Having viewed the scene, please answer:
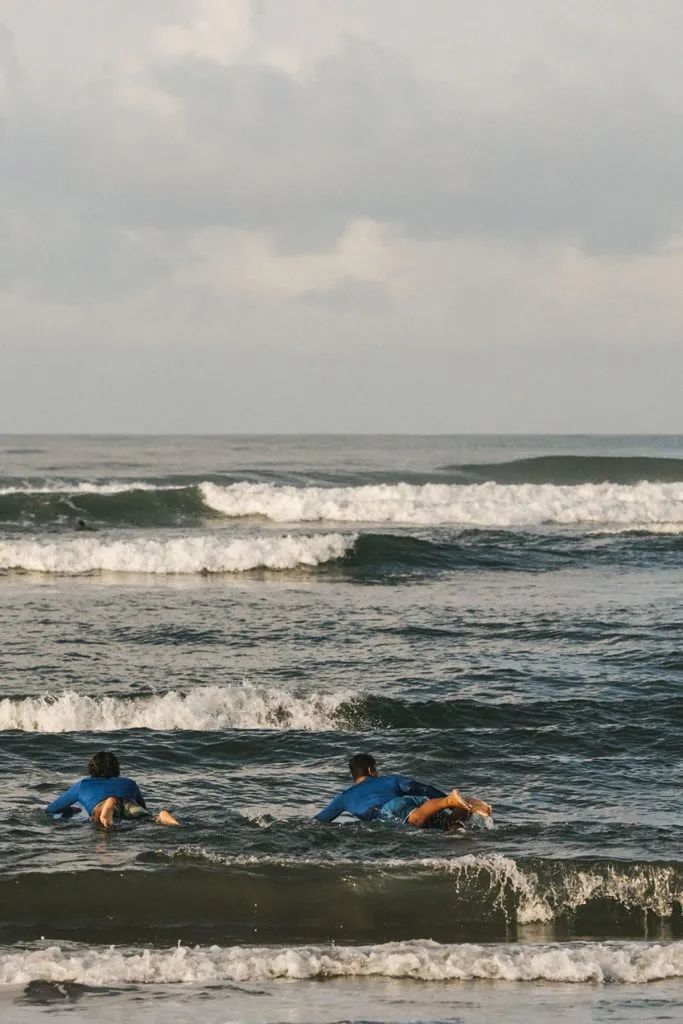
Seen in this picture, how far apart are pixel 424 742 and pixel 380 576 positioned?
1312cm

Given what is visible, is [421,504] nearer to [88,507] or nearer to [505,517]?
[505,517]

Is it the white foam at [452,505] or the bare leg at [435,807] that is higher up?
the white foam at [452,505]

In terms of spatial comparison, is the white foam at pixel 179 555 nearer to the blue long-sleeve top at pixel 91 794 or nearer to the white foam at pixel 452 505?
the white foam at pixel 452 505

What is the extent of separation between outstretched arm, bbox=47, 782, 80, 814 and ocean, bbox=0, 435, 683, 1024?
21 cm

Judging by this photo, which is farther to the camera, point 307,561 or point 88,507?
point 88,507

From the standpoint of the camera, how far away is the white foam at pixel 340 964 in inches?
347

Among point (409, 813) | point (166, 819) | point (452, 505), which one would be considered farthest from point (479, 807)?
point (452, 505)

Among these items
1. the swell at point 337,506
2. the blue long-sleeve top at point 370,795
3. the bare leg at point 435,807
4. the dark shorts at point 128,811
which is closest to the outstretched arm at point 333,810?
the blue long-sleeve top at point 370,795

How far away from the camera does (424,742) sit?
14789 millimetres

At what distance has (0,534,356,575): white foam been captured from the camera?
28.7 meters

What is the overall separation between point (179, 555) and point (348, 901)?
18978 millimetres

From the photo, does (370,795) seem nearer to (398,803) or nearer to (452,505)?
(398,803)

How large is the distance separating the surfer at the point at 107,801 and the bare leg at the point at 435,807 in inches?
80.4

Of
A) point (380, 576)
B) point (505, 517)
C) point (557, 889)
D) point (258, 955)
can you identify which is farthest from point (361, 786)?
point (505, 517)
